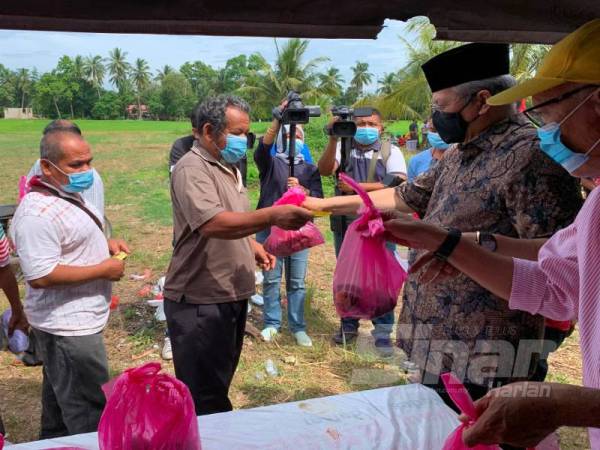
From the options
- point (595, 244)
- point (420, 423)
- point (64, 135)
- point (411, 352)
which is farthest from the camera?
point (64, 135)

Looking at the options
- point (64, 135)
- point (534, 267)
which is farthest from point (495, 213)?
point (64, 135)

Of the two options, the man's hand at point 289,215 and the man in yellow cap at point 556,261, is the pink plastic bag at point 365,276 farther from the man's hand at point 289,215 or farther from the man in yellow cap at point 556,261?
the man's hand at point 289,215

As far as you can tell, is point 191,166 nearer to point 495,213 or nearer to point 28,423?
point 495,213

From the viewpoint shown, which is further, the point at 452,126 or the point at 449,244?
the point at 452,126

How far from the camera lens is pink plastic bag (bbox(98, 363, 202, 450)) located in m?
1.20

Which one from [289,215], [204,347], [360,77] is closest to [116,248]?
[204,347]

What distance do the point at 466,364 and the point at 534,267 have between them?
570 millimetres

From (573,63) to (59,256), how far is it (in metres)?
2.06

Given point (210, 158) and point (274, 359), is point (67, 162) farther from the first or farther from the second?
point (274, 359)

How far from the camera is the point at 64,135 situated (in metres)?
2.31

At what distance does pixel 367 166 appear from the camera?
438 centimetres

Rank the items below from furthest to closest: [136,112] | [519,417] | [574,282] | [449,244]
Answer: [136,112] → [449,244] → [574,282] → [519,417]

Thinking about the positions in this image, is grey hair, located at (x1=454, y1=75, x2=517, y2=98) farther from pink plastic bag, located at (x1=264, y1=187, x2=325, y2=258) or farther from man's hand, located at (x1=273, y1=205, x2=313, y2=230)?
pink plastic bag, located at (x1=264, y1=187, x2=325, y2=258)

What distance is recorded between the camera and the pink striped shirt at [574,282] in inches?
46.4
